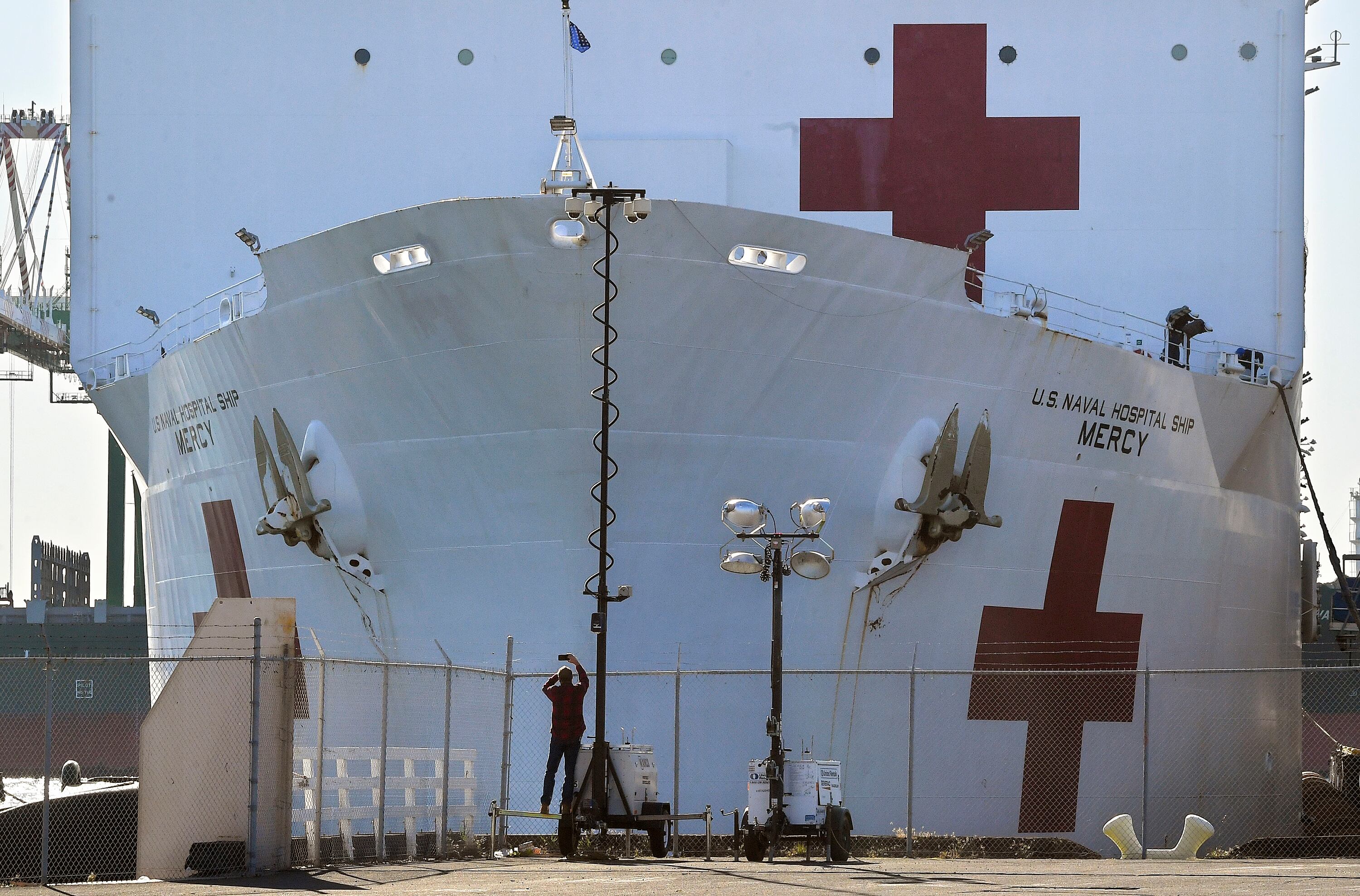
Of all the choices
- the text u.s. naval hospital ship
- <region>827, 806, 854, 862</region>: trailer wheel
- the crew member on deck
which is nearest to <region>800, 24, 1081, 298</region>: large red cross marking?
the text u.s. naval hospital ship

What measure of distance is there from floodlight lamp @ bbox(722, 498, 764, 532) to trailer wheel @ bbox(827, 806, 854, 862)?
1.35m

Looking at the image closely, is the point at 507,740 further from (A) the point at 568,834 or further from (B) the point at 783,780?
(B) the point at 783,780

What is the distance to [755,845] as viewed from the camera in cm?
788

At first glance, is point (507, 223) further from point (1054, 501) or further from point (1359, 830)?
point (1359, 830)

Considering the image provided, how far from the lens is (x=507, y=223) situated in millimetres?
9219

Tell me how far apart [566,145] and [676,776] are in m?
4.16

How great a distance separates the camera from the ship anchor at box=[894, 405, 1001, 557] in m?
9.92

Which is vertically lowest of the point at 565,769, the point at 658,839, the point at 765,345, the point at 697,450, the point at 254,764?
the point at 658,839

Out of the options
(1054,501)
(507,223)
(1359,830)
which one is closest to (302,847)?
(507,223)

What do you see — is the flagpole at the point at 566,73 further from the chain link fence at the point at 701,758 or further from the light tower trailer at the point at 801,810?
the light tower trailer at the point at 801,810

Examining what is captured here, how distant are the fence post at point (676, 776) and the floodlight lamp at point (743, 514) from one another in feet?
3.69

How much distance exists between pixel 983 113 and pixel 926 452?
3.68m

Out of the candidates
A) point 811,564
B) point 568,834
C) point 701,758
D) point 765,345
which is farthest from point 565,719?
point 765,345

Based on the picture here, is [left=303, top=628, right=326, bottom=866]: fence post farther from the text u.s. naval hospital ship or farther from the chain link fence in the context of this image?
the text u.s. naval hospital ship
